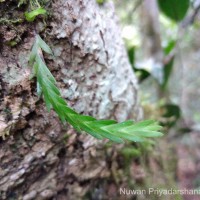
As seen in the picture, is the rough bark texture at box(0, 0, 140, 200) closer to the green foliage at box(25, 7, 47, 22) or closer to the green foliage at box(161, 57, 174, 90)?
the green foliage at box(25, 7, 47, 22)

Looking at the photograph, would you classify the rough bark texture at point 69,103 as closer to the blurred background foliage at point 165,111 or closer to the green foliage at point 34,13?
the green foliage at point 34,13

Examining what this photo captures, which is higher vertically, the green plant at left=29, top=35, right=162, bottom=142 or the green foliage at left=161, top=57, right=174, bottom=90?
the green plant at left=29, top=35, right=162, bottom=142

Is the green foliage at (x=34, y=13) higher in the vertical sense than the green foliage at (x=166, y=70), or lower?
higher

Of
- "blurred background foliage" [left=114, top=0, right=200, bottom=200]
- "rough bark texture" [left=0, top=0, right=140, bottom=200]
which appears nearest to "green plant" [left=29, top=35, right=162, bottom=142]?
"rough bark texture" [left=0, top=0, right=140, bottom=200]

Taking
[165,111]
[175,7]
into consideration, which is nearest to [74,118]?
[165,111]

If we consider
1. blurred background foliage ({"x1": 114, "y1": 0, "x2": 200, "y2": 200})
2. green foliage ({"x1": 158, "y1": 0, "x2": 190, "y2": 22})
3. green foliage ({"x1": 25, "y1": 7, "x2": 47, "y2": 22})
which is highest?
green foliage ({"x1": 25, "y1": 7, "x2": 47, "y2": 22})

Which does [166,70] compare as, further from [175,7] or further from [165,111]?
[175,7]

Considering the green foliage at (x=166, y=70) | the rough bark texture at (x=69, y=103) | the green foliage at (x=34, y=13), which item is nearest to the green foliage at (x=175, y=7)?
the green foliage at (x=166, y=70)
